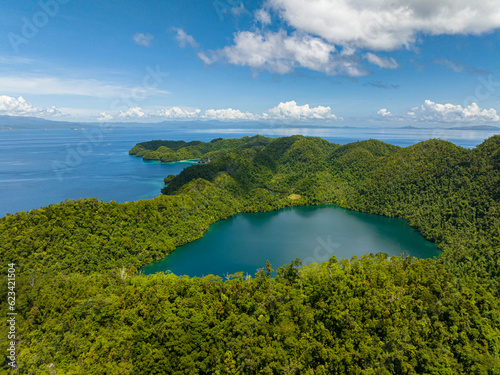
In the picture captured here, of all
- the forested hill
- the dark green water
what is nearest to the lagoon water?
the dark green water

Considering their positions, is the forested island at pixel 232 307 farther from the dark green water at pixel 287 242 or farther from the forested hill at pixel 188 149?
the forested hill at pixel 188 149

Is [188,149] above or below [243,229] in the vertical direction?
above

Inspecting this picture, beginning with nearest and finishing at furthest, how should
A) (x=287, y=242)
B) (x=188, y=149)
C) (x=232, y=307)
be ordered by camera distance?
1. (x=232, y=307)
2. (x=287, y=242)
3. (x=188, y=149)

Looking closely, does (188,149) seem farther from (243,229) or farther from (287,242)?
(287,242)

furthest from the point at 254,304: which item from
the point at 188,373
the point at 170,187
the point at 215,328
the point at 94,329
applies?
the point at 170,187

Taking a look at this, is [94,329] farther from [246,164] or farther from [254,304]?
[246,164]

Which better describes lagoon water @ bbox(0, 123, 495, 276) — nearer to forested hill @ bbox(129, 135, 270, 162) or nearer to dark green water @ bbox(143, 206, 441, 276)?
dark green water @ bbox(143, 206, 441, 276)

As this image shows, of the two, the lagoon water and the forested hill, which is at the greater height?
the forested hill

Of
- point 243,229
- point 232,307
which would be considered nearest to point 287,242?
point 243,229
